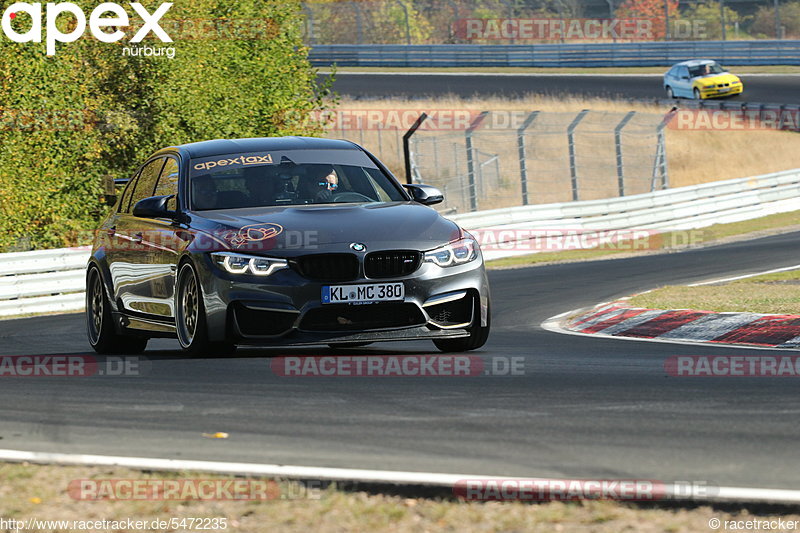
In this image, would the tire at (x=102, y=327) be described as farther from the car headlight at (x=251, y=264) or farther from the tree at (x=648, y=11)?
the tree at (x=648, y=11)

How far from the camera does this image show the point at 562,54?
2164 inches

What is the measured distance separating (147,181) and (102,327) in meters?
1.29

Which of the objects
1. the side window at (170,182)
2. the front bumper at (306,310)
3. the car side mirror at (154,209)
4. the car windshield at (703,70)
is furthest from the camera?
the car windshield at (703,70)

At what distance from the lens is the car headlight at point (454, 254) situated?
8.47 meters

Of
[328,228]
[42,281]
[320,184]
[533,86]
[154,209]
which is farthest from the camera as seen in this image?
[533,86]

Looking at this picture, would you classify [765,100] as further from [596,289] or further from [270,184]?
[270,184]

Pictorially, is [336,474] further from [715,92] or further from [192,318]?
[715,92]

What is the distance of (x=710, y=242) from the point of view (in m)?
25.9

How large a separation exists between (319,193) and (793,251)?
14.0 meters

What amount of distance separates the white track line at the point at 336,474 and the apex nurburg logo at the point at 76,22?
18.6 metres

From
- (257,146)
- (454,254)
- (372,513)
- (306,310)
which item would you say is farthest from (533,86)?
(372,513)

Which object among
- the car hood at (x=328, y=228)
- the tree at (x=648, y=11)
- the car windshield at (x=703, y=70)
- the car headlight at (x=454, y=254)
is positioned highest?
the tree at (x=648, y=11)

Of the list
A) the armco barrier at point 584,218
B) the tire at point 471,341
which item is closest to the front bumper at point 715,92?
the armco barrier at point 584,218

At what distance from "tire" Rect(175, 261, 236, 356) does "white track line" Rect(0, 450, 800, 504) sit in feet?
9.48
